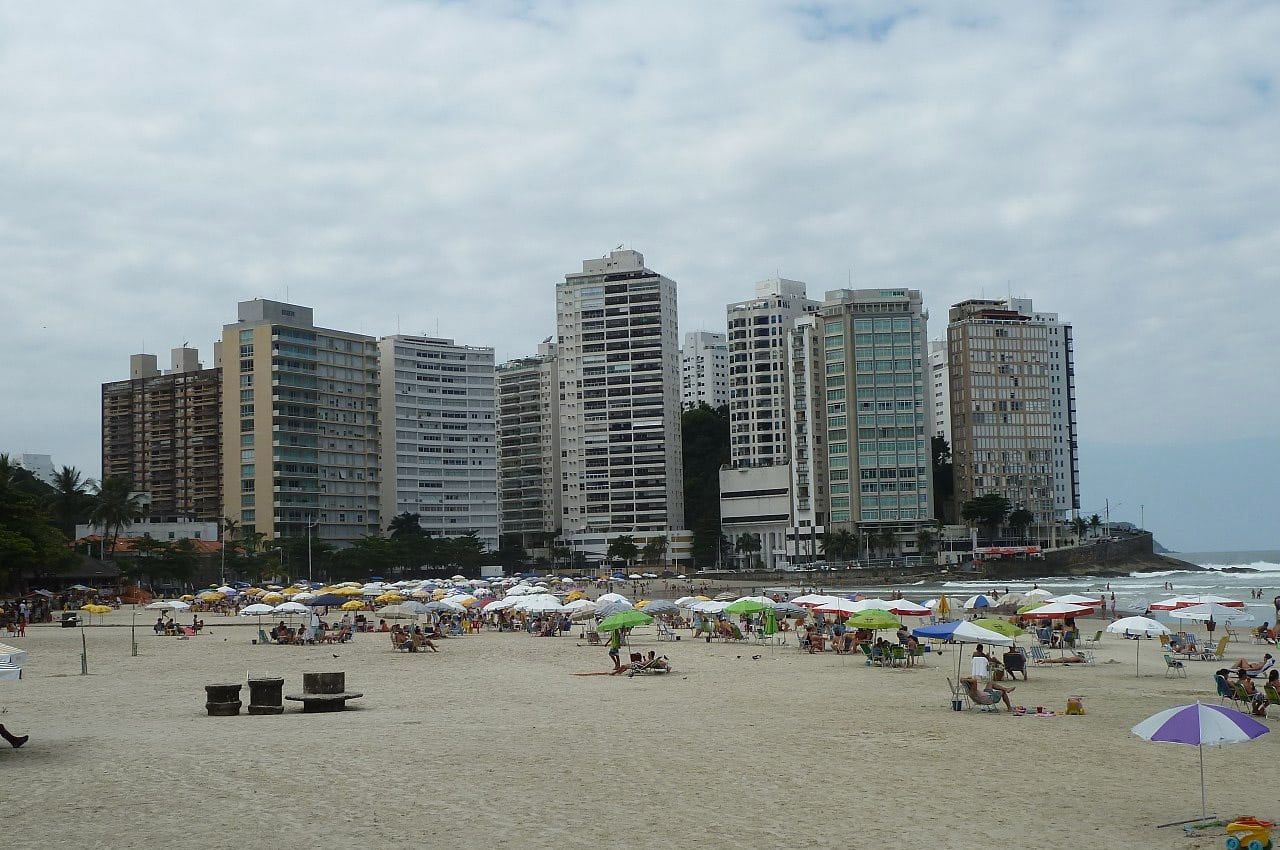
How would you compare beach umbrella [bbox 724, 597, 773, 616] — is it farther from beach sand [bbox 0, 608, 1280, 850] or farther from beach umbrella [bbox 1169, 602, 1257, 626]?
beach umbrella [bbox 1169, 602, 1257, 626]

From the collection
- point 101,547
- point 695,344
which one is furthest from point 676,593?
point 695,344

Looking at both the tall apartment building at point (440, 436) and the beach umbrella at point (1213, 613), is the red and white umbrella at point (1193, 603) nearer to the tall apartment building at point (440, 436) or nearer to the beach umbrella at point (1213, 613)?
the beach umbrella at point (1213, 613)

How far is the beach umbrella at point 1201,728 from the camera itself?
33.2 feet

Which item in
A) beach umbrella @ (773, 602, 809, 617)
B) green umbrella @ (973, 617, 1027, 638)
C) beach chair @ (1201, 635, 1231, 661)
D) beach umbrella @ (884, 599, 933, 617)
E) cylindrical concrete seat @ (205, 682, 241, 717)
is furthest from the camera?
beach umbrella @ (773, 602, 809, 617)

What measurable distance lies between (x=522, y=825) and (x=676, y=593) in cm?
8497

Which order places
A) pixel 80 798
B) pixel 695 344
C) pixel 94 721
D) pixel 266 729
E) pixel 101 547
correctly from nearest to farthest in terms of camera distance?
pixel 80 798, pixel 266 729, pixel 94 721, pixel 101 547, pixel 695 344

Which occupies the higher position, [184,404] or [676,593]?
[184,404]

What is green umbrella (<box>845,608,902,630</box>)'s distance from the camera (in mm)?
26031

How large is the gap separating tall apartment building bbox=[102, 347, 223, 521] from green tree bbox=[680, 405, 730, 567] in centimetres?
5829

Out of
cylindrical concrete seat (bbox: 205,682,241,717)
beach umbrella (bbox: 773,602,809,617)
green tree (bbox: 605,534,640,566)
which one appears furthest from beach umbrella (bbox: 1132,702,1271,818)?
green tree (bbox: 605,534,640,566)

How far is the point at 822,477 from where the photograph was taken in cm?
13662

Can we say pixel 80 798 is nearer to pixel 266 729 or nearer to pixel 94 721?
pixel 266 729

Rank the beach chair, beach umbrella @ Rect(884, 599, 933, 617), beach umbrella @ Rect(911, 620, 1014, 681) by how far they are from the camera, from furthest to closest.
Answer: beach umbrella @ Rect(884, 599, 933, 617)
the beach chair
beach umbrella @ Rect(911, 620, 1014, 681)

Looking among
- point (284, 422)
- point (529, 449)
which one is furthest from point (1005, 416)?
point (284, 422)
